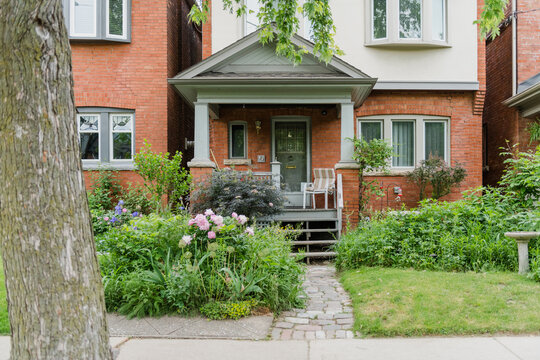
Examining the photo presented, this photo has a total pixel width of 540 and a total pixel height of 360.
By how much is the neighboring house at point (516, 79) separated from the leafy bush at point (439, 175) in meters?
1.43

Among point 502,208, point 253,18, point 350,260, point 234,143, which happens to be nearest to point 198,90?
point 234,143

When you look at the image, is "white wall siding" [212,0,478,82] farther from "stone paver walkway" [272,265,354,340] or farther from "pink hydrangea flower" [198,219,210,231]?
"pink hydrangea flower" [198,219,210,231]

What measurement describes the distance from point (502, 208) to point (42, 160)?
6950 mm

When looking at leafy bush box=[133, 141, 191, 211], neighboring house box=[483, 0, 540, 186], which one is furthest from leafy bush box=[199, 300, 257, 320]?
neighboring house box=[483, 0, 540, 186]

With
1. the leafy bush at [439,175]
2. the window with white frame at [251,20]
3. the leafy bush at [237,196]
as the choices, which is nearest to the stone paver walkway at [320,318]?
the leafy bush at [237,196]

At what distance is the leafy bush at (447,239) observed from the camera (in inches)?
233

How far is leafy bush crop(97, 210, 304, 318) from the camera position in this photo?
Result: 4.55 m

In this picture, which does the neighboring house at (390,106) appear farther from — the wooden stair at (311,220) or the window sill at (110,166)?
the window sill at (110,166)

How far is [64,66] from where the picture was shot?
2.41 m

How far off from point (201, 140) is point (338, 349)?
6.44 metres

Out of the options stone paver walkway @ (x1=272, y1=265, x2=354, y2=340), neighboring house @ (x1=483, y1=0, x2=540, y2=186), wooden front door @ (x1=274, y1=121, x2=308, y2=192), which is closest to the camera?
stone paver walkway @ (x1=272, y1=265, x2=354, y2=340)

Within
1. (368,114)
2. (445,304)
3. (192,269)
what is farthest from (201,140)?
(445,304)

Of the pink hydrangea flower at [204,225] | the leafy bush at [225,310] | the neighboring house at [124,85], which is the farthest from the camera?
the neighboring house at [124,85]

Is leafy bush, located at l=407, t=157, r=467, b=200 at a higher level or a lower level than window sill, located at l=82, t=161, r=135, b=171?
lower
